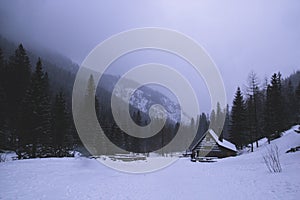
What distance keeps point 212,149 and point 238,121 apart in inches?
262

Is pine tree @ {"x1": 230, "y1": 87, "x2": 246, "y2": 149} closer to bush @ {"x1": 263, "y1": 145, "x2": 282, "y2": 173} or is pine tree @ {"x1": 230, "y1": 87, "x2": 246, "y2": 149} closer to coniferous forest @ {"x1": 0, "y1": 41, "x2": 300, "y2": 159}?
coniferous forest @ {"x1": 0, "y1": 41, "x2": 300, "y2": 159}

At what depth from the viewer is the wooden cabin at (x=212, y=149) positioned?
3916 centimetres

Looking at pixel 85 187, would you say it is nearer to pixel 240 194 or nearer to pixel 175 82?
pixel 240 194

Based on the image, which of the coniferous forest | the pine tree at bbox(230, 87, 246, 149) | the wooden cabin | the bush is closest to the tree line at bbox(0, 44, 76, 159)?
the coniferous forest

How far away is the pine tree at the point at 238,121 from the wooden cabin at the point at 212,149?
2.44m

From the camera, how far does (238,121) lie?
40.7m

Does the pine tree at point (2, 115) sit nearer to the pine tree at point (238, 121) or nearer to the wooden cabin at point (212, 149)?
the wooden cabin at point (212, 149)

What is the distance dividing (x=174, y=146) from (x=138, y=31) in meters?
61.7

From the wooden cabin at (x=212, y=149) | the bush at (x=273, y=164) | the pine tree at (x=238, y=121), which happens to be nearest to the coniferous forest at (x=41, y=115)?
the pine tree at (x=238, y=121)

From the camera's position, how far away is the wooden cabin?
39.2 m

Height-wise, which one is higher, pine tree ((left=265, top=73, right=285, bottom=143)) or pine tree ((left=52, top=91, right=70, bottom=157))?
pine tree ((left=265, top=73, right=285, bottom=143))

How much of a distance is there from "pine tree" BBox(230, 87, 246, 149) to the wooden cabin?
8.01 feet

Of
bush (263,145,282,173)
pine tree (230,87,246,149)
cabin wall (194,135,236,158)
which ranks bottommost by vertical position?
bush (263,145,282,173)

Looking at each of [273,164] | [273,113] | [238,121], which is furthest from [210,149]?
[273,164]
